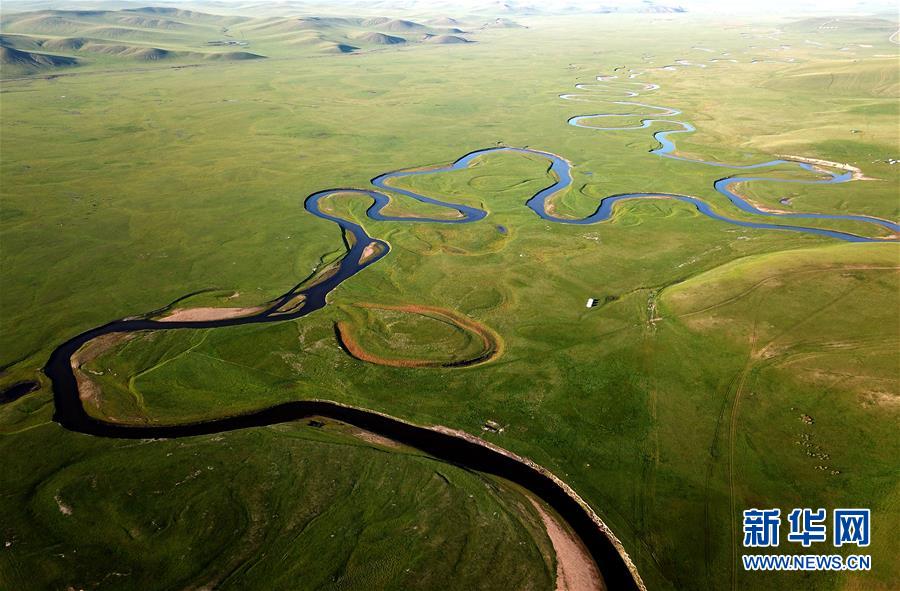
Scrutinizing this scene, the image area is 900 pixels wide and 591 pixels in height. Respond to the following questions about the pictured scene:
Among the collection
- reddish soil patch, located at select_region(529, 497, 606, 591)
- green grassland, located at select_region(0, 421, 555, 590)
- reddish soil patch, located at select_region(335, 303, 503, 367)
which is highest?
reddish soil patch, located at select_region(335, 303, 503, 367)

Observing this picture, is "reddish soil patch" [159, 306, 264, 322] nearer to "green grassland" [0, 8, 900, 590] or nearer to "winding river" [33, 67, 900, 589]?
"winding river" [33, 67, 900, 589]

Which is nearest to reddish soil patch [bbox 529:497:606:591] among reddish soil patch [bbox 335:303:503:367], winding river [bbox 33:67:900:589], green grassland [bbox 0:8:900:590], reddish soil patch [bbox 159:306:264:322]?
winding river [bbox 33:67:900:589]

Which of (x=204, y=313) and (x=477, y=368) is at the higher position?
(x=204, y=313)

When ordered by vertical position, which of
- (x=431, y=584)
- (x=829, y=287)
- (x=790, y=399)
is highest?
(x=829, y=287)

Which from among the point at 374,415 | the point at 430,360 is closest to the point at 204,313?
the point at 374,415

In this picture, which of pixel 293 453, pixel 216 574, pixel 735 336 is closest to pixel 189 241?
pixel 293 453

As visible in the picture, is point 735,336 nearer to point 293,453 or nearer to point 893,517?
point 893,517

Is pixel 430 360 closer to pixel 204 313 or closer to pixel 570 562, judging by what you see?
pixel 570 562

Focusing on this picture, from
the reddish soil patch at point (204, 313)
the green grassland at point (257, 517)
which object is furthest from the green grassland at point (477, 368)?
the reddish soil patch at point (204, 313)
